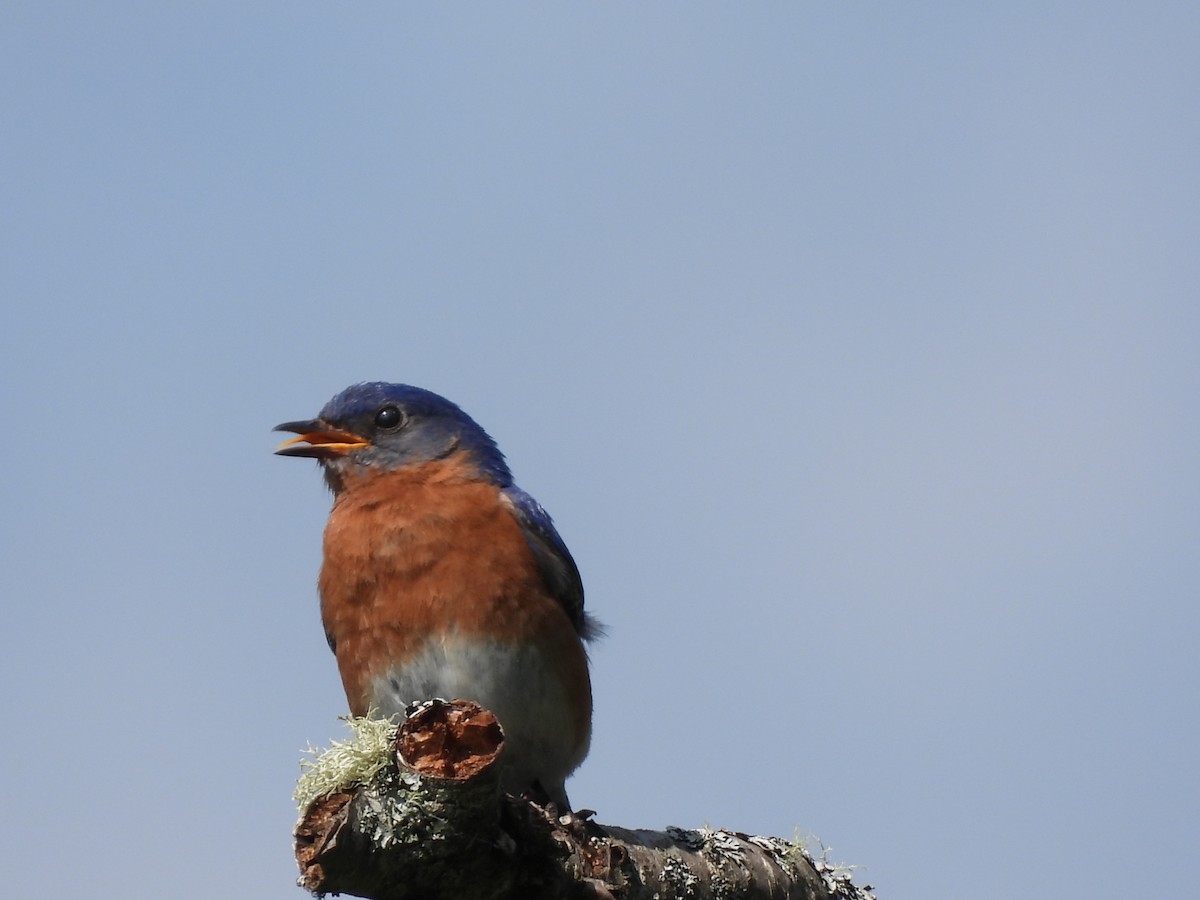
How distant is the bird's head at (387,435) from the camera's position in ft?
29.7

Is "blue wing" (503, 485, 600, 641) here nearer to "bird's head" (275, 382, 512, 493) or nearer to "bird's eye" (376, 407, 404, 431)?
"bird's head" (275, 382, 512, 493)

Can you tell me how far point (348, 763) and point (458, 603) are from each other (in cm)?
238

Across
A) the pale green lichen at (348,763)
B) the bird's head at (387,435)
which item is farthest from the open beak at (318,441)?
the pale green lichen at (348,763)

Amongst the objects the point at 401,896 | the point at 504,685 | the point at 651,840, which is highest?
the point at 504,685

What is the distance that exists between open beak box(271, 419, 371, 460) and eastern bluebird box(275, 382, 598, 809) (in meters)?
0.03

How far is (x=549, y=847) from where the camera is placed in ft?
18.0

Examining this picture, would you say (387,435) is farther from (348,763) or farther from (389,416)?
(348,763)

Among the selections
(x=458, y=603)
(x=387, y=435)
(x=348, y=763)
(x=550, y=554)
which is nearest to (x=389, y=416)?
(x=387, y=435)

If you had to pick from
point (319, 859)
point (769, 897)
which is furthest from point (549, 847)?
point (769, 897)

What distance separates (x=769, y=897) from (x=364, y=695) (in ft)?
8.22

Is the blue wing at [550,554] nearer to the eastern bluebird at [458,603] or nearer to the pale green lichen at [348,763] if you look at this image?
the eastern bluebird at [458,603]

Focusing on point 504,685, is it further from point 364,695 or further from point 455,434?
point 455,434

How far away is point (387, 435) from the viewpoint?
920 centimetres

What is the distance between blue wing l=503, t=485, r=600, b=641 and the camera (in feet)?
27.9
